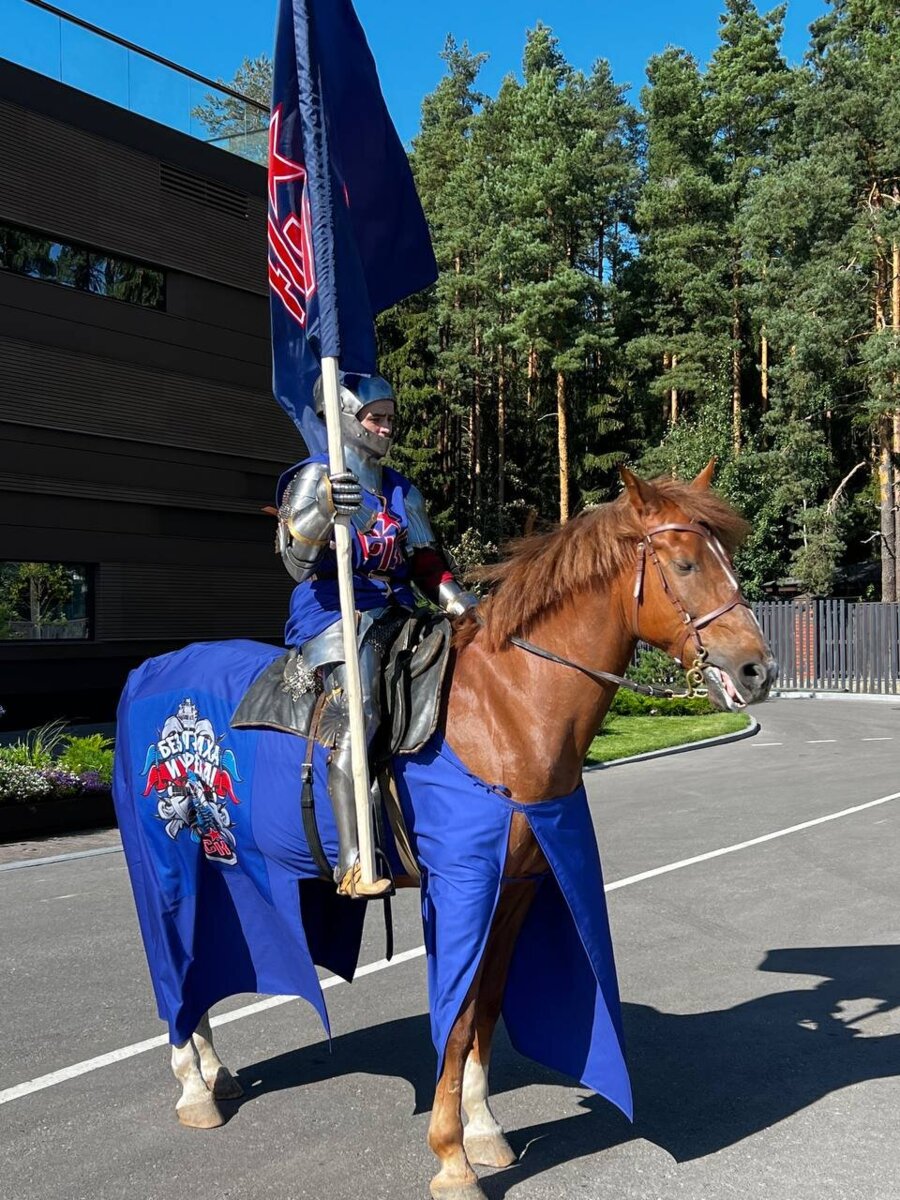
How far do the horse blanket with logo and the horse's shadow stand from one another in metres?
0.44

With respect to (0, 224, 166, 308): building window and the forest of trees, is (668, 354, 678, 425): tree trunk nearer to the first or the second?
the forest of trees

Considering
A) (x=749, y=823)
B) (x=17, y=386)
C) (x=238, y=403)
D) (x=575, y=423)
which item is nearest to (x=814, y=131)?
(x=575, y=423)

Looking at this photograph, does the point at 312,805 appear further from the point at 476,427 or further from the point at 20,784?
the point at 476,427

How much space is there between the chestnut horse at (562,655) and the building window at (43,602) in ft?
57.6

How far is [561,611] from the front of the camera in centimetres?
426

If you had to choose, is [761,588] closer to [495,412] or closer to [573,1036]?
[495,412]

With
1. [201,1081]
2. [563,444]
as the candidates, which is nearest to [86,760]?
[201,1081]

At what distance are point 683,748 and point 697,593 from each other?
676 inches

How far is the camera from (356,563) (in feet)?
15.0

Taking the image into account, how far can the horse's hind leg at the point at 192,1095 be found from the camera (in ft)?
15.2

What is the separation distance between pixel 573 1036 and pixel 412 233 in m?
3.52

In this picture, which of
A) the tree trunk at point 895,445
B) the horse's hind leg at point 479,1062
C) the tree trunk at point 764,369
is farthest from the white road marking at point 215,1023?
the tree trunk at point 764,369

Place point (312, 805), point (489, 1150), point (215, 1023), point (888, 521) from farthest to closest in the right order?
point (888, 521), point (215, 1023), point (312, 805), point (489, 1150)

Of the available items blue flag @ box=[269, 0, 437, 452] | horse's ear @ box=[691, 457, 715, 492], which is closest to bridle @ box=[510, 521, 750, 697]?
horse's ear @ box=[691, 457, 715, 492]
